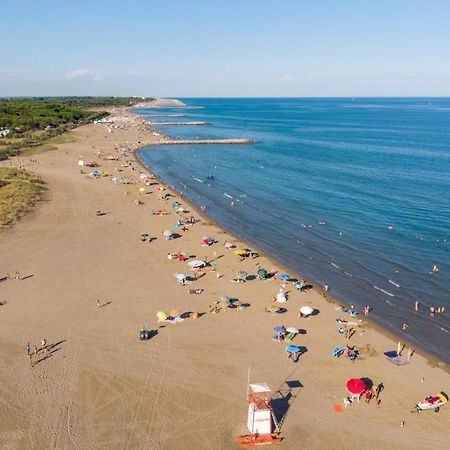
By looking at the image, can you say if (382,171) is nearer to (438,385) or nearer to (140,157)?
(140,157)

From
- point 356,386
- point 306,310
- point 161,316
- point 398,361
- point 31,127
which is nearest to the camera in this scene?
point 356,386

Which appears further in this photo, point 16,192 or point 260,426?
point 16,192

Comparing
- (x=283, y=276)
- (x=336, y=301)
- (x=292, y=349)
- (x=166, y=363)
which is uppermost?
(x=283, y=276)

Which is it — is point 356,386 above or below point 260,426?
above


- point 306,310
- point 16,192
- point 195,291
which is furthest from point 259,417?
point 16,192

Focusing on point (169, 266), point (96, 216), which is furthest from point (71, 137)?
point (169, 266)

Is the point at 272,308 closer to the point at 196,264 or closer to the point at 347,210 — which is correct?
the point at 196,264

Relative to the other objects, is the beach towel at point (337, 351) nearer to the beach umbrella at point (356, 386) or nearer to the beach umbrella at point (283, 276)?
the beach umbrella at point (356, 386)

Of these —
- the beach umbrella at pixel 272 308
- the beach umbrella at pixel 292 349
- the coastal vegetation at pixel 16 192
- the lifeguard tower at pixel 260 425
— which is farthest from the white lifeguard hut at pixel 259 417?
the coastal vegetation at pixel 16 192
